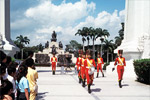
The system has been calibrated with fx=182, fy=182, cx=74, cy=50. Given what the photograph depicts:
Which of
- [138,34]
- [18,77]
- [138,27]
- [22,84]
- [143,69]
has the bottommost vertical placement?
[143,69]

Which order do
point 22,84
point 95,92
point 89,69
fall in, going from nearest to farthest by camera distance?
point 22,84, point 89,69, point 95,92

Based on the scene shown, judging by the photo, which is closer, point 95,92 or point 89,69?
point 89,69

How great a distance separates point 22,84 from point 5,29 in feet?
33.8

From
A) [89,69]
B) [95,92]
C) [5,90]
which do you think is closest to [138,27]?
[89,69]

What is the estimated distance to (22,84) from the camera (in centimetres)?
370

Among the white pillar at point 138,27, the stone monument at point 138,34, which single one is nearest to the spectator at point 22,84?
the stone monument at point 138,34

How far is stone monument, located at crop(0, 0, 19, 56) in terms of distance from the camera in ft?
40.3

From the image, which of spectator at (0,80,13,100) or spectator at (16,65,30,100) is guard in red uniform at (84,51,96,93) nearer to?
spectator at (16,65,30,100)

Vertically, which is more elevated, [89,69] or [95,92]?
[89,69]

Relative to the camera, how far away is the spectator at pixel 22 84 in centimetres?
364

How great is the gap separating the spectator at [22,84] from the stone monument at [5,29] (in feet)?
29.5

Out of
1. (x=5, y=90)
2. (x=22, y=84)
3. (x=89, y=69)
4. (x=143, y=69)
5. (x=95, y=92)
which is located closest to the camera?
(x=5, y=90)

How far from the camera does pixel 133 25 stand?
1298 centimetres

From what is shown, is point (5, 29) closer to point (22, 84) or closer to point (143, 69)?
point (143, 69)
